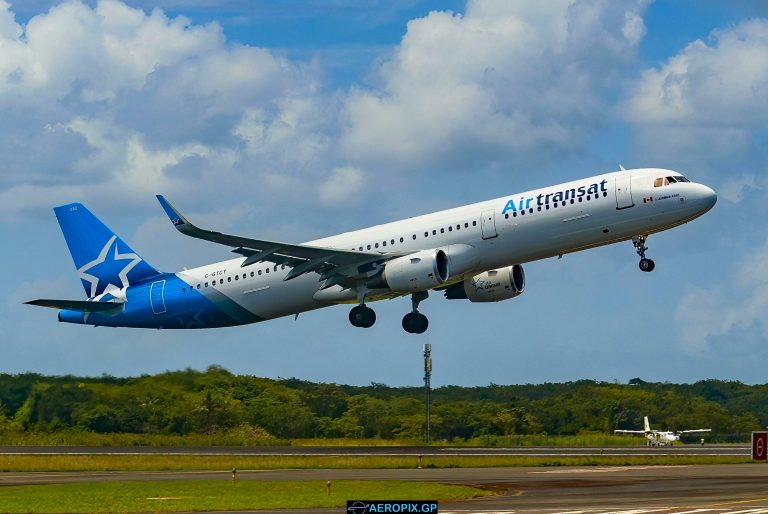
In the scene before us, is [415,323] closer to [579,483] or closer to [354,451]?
[354,451]

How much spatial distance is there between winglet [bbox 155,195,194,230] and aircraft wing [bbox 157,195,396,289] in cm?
43

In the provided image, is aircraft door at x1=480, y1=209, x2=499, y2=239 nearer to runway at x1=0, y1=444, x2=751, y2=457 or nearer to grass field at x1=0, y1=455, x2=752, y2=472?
grass field at x1=0, y1=455, x2=752, y2=472

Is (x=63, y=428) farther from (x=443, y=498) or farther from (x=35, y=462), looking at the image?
(x=443, y=498)

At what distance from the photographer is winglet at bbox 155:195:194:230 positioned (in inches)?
2205

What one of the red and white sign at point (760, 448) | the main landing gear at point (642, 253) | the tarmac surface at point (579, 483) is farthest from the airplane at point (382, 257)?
the red and white sign at point (760, 448)

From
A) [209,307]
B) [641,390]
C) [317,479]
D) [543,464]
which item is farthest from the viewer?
[641,390]

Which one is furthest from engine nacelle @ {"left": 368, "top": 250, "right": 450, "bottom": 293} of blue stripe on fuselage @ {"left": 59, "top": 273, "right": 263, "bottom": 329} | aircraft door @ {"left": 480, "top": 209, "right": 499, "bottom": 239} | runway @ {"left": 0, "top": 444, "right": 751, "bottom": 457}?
runway @ {"left": 0, "top": 444, "right": 751, "bottom": 457}

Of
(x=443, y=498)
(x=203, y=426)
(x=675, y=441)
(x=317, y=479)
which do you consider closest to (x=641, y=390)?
(x=675, y=441)

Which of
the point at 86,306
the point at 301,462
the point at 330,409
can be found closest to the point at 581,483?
the point at 301,462

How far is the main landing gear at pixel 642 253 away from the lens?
57.4 metres

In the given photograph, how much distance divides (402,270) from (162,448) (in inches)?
916

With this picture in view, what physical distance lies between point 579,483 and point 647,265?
1313cm

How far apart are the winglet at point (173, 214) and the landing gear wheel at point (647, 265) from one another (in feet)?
65.8

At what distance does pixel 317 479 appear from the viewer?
52781mm
